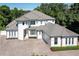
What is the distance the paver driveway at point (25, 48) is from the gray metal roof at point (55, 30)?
219 millimetres

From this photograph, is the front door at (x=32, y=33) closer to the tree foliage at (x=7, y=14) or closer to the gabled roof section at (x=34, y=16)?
the gabled roof section at (x=34, y=16)

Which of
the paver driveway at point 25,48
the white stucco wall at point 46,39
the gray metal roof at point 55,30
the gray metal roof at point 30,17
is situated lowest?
the paver driveway at point 25,48

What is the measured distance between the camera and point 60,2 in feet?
31.4

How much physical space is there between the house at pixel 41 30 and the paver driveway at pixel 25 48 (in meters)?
0.08

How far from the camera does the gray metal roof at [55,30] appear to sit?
973 cm

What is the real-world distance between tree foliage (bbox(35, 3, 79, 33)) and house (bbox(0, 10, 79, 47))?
7 centimetres

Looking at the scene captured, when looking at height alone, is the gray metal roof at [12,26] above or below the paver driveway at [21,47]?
above

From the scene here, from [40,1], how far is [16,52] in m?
0.97

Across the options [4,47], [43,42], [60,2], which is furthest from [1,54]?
[60,2]

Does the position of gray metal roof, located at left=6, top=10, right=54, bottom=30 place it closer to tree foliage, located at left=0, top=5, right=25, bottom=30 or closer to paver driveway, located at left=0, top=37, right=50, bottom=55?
tree foliage, located at left=0, top=5, right=25, bottom=30

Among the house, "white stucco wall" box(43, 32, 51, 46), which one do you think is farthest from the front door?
"white stucco wall" box(43, 32, 51, 46)

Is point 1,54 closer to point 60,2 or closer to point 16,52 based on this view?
point 16,52

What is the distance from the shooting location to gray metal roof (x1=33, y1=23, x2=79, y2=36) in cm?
973

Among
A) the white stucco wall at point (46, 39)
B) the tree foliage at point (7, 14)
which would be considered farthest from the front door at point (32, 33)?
the tree foliage at point (7, 14)
